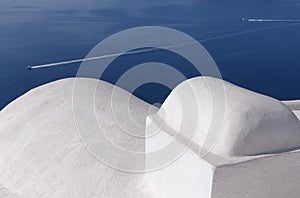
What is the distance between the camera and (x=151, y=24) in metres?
46.7

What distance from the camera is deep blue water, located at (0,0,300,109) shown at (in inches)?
1241

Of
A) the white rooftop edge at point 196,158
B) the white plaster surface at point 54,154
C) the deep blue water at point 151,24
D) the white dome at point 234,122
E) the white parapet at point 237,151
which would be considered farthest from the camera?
the deep blue water at point 151,24

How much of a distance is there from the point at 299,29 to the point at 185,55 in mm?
14038

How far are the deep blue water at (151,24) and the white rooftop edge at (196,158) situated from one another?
1600cm

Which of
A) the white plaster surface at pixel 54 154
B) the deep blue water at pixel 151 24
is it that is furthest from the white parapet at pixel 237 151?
the deep blue water at pixel 151 24

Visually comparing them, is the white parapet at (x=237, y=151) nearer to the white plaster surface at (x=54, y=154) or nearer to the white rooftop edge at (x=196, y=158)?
the white rooftop edge at (x=196, y=158)

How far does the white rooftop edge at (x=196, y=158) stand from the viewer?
7.66 m

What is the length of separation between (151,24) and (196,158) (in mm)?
40179

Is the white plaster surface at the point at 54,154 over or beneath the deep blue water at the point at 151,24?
over

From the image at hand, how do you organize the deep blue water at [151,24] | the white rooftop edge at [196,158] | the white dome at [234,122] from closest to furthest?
1. the white rooftop edge at [196,158]
2. the white dome at [234,122]
3. the deep blue water at [151,24]

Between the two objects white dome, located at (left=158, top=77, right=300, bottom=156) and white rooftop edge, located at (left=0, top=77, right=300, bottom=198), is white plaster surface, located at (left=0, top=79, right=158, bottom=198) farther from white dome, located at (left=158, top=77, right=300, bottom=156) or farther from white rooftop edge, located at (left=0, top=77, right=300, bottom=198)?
white dome, located at (left=158, top=77, right=300, bottom=156)

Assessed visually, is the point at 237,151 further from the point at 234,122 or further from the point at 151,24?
the point at 151,24

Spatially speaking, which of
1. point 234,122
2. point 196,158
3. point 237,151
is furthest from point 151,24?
point 196,158

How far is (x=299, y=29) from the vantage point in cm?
4416
